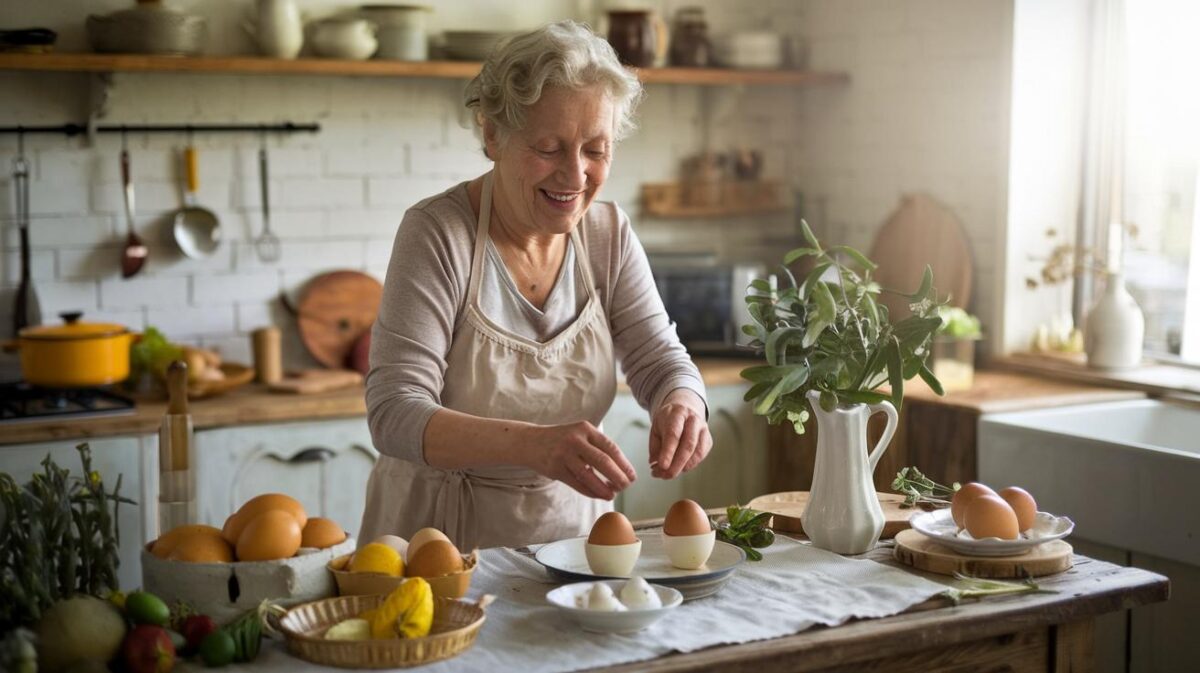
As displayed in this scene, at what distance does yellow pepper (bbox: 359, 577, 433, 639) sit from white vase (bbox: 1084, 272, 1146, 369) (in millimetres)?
2523

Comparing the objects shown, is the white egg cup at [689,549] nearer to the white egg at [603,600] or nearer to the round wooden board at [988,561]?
the white egg at [603,600]

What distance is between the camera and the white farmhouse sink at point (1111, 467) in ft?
9.53

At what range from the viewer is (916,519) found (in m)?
2.18

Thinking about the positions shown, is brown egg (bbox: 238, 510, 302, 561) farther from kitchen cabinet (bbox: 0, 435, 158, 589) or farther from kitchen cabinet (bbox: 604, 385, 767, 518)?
kitchen cabinet (bbox: 604, 385, 767, 518)

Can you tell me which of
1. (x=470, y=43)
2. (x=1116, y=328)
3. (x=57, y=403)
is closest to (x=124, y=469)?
(x=57, y=403)

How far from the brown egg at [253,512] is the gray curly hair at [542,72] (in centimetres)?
75

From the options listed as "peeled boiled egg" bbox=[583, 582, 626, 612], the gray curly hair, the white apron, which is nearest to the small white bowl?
"peeled boiled egg" bbox=[583, 582, 626, 612]

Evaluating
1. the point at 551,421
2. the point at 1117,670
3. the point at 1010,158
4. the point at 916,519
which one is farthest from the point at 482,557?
the point at 1010,158

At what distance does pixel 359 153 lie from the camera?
4137mm

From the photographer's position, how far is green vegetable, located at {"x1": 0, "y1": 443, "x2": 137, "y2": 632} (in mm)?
1688

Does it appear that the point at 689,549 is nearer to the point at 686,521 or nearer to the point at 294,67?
the point at 686,521

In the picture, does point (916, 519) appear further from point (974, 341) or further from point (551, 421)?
point (974, 341)

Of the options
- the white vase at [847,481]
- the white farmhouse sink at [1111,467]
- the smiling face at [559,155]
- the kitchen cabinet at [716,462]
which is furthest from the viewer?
the kitchen cabinet at [716,462]

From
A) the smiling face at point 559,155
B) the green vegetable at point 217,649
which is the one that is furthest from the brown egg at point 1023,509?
the green vegetable at point 217,649
